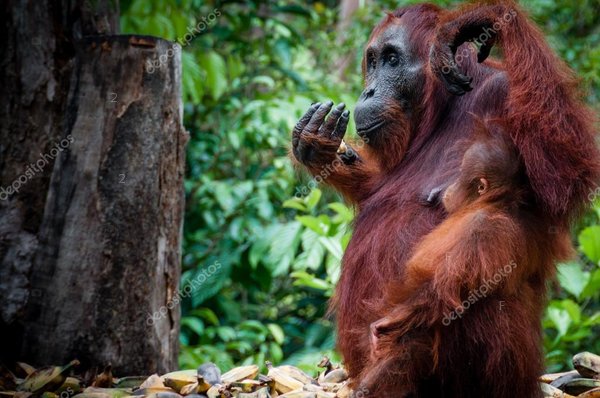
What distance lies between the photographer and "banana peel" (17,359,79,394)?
2.78 m

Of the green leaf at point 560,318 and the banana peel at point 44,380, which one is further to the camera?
the green leaf at point 560,318

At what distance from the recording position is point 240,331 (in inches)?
189

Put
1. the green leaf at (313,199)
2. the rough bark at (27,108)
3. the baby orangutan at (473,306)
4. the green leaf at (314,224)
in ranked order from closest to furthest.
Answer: the baby orangutan at (473,306) < the rough bark at (27,108) < the green leaf at (314,224) < the green leaf at (313,199)

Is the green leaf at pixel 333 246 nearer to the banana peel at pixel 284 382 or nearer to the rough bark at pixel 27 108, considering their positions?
the banana peel at pixel 284 382

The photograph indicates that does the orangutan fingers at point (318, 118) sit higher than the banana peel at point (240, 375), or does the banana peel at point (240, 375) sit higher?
the orangutan fingers at point (318, 118)

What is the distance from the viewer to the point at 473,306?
216cm

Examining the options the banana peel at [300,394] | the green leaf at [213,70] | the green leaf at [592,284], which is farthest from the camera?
the green leaf at [213,70]

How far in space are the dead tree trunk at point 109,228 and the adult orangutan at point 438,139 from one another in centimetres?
65

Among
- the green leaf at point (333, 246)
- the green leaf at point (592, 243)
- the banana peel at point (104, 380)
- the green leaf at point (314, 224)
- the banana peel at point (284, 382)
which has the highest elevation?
the green leaf at point (314, 224)

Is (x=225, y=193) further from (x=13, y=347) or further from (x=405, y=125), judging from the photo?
(x=405, y=125)

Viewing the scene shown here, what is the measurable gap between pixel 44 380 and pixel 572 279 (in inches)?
97.1

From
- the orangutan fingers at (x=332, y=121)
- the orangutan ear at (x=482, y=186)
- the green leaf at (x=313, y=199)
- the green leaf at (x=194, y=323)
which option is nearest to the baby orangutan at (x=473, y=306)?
the orangutan ear at (x=482, y=186)

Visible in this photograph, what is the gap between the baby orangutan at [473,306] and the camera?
2.15m

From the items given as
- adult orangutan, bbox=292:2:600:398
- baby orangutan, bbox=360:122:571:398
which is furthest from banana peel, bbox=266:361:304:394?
baby orangutan, bbox=360:122:571:398
